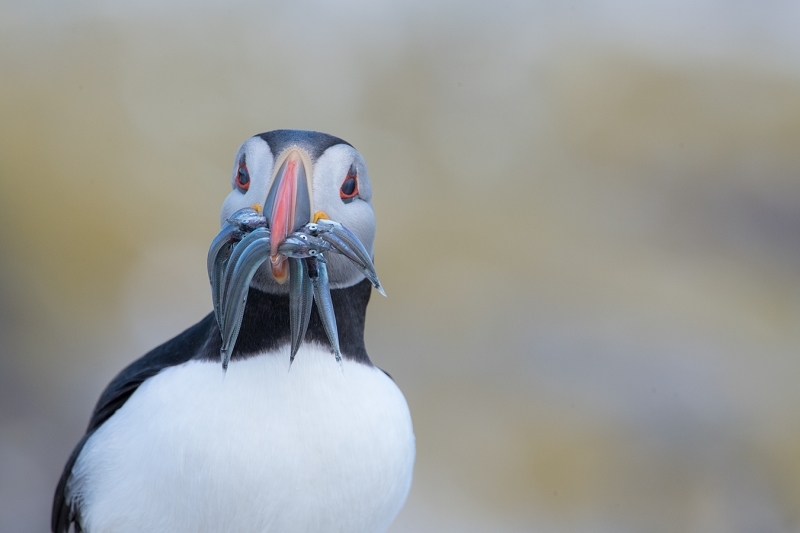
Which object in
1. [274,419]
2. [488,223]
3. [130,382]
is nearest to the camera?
[274,419]

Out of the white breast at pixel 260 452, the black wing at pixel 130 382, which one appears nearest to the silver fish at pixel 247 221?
the white breast at pixel 260 452

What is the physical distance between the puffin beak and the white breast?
10.4 inches

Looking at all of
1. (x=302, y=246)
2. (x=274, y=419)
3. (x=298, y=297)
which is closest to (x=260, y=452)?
(x=274, y=419)

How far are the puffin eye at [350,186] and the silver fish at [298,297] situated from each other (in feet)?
0.75

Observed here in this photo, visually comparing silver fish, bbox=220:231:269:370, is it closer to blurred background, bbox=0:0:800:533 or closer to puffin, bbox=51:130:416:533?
puffin, bbox=51:130:416:533

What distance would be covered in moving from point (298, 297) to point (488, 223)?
2.80 m

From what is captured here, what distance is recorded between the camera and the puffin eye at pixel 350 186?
1.47 meters

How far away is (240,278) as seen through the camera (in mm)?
1234

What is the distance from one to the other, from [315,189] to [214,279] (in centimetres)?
25

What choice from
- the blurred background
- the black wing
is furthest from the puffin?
the blurred background

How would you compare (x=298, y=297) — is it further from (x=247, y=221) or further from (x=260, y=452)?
(x=260, y=452)

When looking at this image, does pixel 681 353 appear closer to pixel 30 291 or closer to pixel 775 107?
pixel 775 107

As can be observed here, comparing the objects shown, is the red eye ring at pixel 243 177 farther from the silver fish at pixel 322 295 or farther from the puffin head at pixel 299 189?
the silver fish at pixel 322 295

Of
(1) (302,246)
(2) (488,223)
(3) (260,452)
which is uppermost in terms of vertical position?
(1) (302,246)
